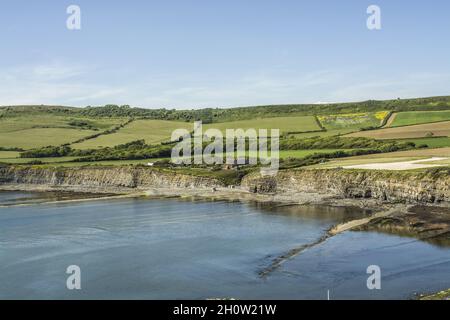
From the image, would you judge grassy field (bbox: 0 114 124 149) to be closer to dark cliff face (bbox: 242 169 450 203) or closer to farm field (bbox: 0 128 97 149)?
farm field (bbox: 0 128 97 149)

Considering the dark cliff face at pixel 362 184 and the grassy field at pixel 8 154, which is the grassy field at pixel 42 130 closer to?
the grassy field at pixel 8 154

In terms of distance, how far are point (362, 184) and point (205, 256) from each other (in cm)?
3343

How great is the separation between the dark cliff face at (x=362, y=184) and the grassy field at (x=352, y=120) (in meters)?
46.3

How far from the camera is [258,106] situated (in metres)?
184

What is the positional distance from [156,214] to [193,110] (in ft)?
425

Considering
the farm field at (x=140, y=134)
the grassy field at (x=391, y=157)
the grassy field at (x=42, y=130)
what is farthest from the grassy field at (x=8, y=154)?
the grassy field at (x=391, y=157)

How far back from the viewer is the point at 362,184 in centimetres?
7394

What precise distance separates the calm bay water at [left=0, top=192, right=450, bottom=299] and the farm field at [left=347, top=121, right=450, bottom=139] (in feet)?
135

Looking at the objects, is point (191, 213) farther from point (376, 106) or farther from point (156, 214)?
point (376, 106)

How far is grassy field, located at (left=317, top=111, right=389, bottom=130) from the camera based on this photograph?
421 feet

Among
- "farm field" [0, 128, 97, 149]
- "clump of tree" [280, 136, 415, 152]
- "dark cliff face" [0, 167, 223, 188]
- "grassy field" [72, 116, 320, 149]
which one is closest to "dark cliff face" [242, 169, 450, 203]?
"dark cliff face" [0, 167, 223, 188]

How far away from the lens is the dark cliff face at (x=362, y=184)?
64938 mm

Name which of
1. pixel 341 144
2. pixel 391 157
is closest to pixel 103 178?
pixel 341 144
